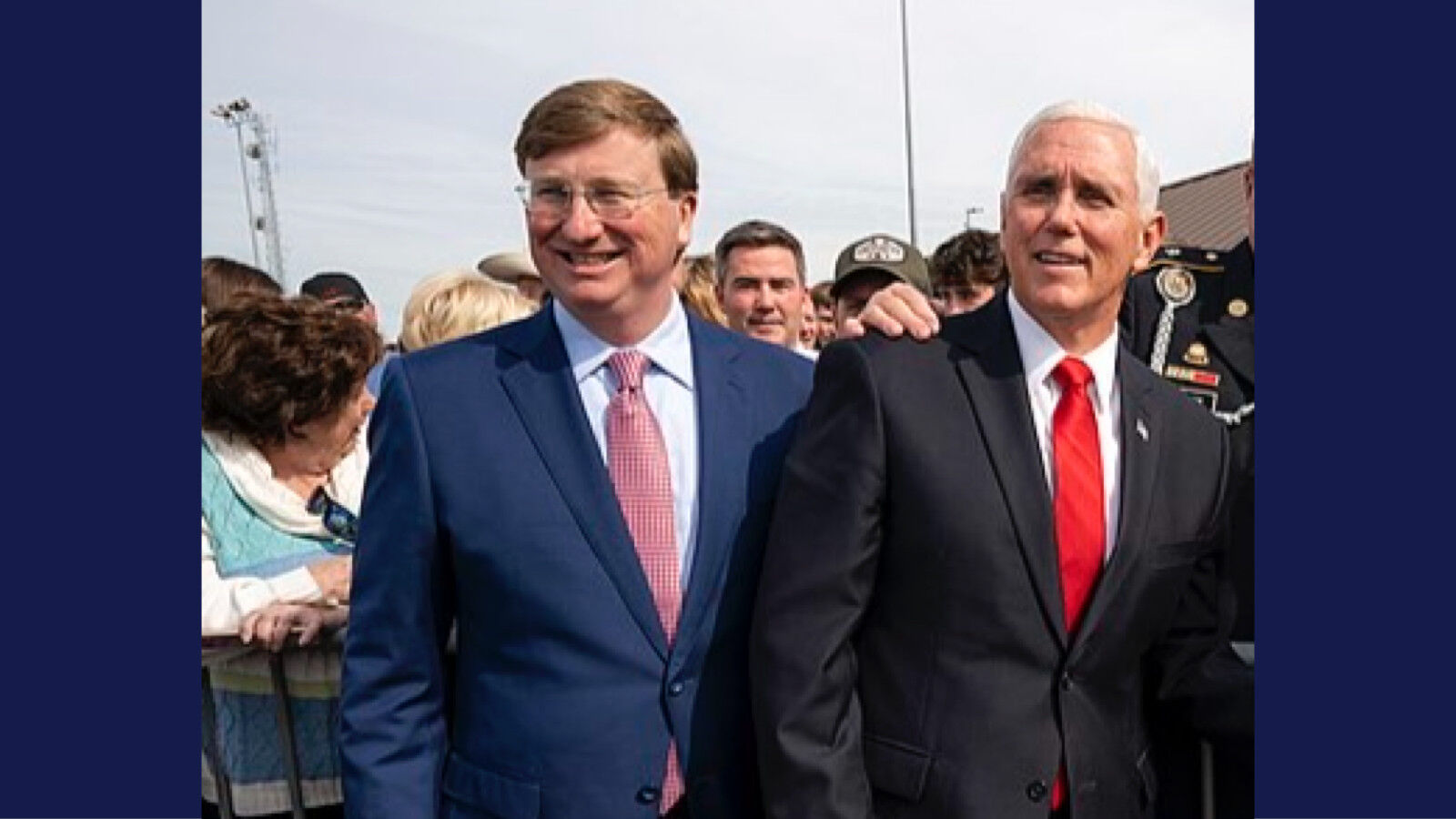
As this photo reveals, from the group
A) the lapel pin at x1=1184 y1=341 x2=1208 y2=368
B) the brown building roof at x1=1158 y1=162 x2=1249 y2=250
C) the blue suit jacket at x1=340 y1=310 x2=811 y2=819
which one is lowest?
the blue suit jacket at x1=340 y1=310 x2=811 y2=819

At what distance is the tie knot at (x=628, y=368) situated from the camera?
1896mm

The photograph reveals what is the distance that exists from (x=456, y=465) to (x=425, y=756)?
1.43ft

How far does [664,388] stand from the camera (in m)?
1.93

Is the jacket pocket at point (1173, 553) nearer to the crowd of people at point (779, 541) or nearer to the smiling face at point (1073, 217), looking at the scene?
the crowd of people at point (779, 541)

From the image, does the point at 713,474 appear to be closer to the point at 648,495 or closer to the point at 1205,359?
the point at 648,495

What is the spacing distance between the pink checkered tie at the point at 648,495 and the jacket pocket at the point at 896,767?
0.91 ft

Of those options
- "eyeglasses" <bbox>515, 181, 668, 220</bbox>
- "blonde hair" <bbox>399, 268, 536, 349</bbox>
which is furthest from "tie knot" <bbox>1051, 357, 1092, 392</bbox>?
"blonde hair" <bbox>399, 268, 536, 349</bbox>

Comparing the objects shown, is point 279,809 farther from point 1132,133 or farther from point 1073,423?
point 1132,133

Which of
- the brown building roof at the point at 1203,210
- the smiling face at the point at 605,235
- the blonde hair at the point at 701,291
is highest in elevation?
the brown building roof at the point at 1203,210

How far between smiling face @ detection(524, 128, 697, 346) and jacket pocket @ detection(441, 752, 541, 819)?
0.68m

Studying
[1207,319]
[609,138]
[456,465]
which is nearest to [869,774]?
[456,465]

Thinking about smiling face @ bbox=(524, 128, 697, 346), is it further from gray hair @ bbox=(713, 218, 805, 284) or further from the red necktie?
gray hair @ bbox=(713, 218, 805, 284)

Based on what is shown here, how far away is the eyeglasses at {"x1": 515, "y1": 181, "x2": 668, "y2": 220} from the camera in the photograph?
182 cm

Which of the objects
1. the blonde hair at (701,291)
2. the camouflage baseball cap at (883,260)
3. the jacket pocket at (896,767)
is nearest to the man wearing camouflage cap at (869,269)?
the camouflage baseball cap at (883,260)
